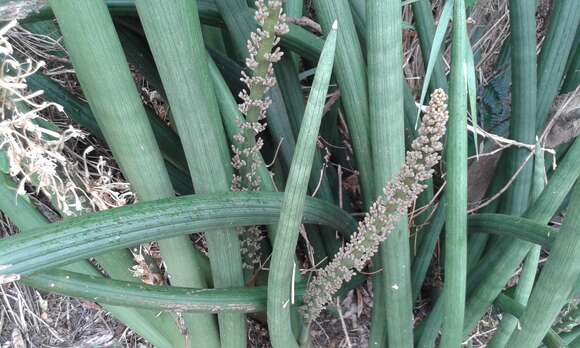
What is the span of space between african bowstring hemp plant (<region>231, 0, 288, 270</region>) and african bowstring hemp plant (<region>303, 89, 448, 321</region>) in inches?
4.3

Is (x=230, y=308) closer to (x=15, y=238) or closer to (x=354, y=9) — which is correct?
(x=15, y=238)

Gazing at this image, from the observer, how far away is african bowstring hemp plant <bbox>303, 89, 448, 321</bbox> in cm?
36

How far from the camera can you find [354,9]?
619mm

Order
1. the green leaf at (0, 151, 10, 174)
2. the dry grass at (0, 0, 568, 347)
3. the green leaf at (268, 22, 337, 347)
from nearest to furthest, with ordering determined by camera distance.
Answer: the green leaf at (268, 22, 337, 347), the green leaf at (0, 151, 10, 174), the dry grass at (0, 0, 568, 347)

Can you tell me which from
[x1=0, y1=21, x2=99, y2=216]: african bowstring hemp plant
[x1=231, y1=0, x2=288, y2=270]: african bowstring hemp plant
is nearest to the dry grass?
[x1=231, y1=0, x2=288, y2=270]: african bowstring hemp plant

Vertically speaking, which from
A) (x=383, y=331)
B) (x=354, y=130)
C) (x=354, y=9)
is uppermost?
(x=354, y=9)

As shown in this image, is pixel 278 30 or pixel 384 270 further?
pixel 384 270

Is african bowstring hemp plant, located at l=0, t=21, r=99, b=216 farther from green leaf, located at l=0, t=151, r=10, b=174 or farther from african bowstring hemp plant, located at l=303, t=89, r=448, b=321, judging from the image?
african bowstring hemp plant, located at l=303, t=89, r=448, b=321

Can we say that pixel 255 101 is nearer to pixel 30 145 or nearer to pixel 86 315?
pixel 30 145

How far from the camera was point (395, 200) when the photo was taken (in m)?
0.41

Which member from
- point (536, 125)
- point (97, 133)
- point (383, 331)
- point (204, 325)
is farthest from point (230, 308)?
point (536, 125)

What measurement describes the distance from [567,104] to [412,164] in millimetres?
478

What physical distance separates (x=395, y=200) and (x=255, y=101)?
144 mm

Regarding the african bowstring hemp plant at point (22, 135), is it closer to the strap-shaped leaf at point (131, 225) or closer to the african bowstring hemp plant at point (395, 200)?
the strap-shaped leaf at point (131, 225)
